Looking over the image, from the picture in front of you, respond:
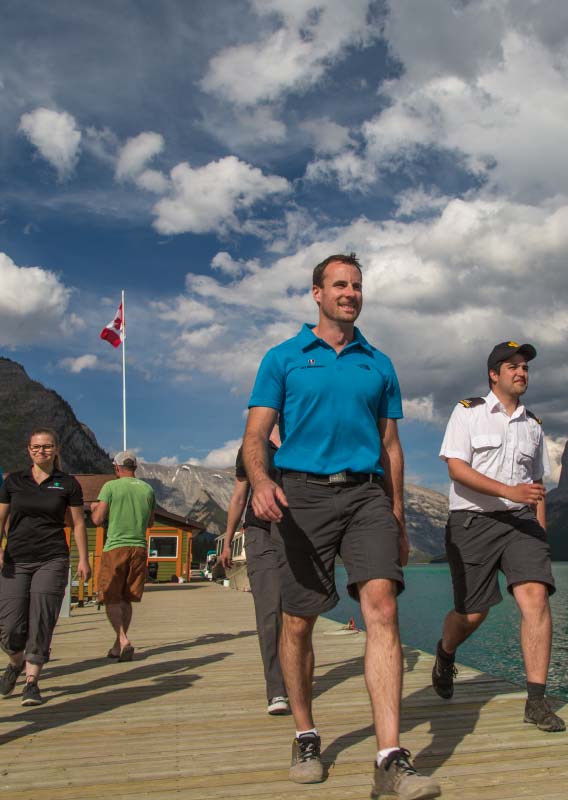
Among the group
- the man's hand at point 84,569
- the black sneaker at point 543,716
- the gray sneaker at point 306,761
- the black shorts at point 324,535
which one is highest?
the black shorts at point 324,535

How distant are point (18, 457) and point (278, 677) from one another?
116m

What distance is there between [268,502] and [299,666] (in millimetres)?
895

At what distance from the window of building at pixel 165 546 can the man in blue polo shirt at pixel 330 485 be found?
34757 millimetres

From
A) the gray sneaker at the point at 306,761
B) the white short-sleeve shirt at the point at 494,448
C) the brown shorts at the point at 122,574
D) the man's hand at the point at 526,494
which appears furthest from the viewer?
the brown shorts at the point at 122,574

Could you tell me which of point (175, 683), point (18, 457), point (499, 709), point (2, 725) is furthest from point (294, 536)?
point (18, 457)

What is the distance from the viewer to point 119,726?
441 cm

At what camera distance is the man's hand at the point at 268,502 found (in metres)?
2.96

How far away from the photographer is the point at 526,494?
4.02 metres

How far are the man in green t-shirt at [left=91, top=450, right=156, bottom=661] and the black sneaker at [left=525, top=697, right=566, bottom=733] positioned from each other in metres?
4.20

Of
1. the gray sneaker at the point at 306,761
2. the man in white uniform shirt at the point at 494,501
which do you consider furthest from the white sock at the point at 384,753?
the man in white uniform shirt at the point at 494,501

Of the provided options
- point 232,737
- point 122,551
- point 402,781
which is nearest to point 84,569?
point 122,551

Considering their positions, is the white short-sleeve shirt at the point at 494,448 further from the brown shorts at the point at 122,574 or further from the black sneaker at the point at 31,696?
the brown shorts at the point at 122,574

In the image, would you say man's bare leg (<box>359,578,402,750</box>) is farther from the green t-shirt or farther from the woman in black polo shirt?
the green t-shirt

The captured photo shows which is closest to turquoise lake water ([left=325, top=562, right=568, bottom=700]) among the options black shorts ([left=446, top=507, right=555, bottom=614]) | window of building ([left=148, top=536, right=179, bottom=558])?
black shorts ([left=446, top=507, right=555, bottom=614])
